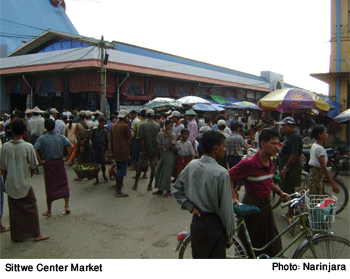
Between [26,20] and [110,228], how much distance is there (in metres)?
24.5

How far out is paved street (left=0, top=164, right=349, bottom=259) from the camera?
12.2 ft

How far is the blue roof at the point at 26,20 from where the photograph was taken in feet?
72.2

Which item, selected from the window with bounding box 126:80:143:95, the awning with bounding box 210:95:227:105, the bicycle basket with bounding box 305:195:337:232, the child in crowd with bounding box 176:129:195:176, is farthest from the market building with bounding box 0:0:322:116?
the bicycle basket with bounding box 305:195:337:232

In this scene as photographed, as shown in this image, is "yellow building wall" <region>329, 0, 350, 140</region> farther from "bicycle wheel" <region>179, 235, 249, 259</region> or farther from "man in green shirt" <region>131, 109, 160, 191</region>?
"bicycle wheel" <region>179, 235, 249, 259</region>

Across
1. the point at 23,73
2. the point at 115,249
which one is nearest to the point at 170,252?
the point at 115,249

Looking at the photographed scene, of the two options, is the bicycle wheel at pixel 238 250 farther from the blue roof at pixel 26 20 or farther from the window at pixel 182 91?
Answer: the blue roof at pixel 26 20

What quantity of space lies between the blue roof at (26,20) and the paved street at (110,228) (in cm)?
1866

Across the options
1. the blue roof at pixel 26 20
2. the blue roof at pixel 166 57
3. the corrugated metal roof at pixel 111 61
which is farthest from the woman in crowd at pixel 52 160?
the blue roof at pixel 26 20

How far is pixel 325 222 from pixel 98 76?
46.6 ft

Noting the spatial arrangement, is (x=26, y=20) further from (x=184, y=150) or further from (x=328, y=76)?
(x=184, y=150)

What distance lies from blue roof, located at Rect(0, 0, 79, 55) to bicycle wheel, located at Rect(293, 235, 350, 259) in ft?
72.7

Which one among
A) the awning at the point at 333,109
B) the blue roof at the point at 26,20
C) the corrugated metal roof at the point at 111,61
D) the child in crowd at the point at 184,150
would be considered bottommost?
the child in crowd at the point at 184,150

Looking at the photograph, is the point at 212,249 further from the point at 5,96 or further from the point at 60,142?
the point at 5,96

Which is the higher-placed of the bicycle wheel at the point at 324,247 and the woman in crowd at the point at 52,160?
the woman in crowd at the point at 52,160
